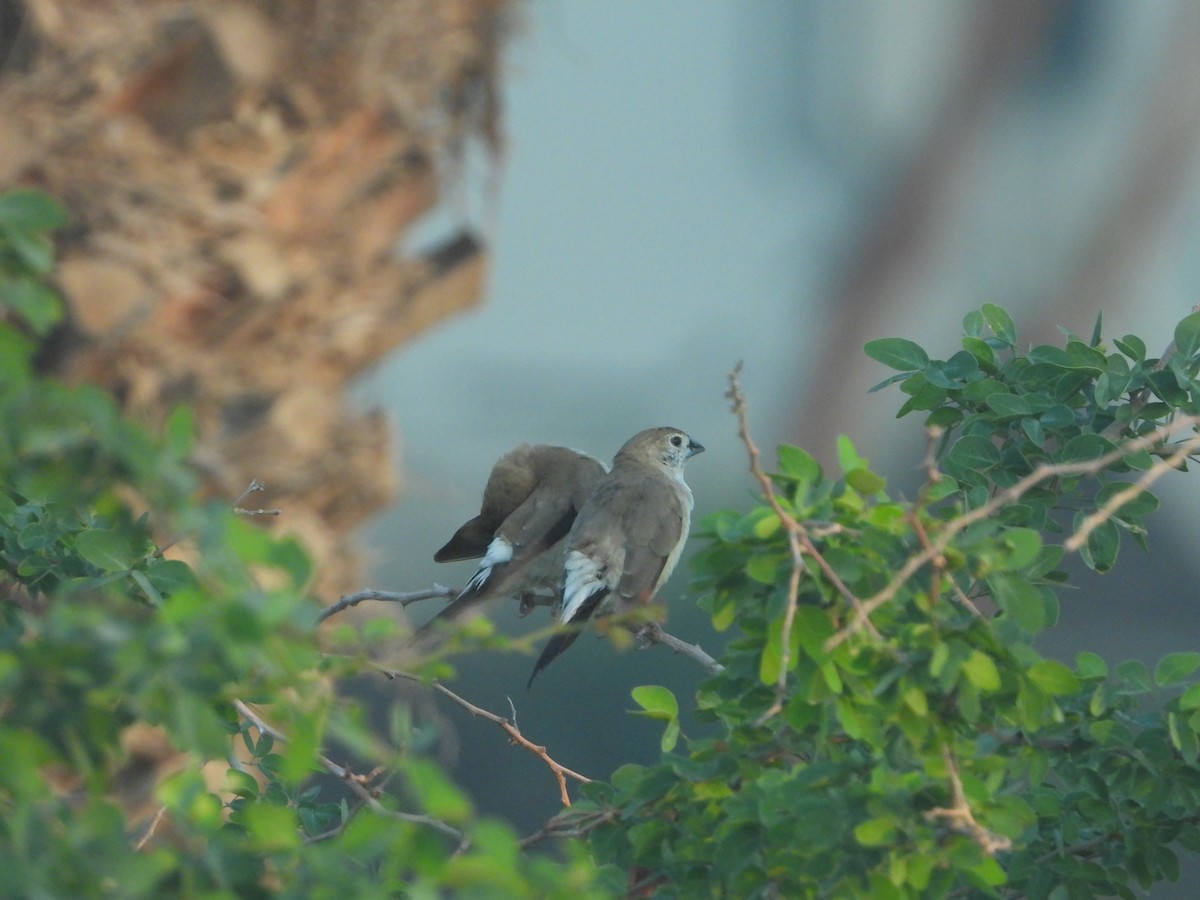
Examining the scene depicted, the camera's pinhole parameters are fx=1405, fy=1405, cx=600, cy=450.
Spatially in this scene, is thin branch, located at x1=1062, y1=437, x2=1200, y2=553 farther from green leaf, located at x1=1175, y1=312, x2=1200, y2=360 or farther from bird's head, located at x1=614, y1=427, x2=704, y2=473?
bird's head, located at x1=614, y1=427, x2=704, y2=473

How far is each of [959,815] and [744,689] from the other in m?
0.33

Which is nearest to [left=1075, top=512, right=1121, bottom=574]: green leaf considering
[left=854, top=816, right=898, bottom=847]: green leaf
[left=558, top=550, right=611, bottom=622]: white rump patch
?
[left=854, top=816, right=898, bottom=847]: green leaf

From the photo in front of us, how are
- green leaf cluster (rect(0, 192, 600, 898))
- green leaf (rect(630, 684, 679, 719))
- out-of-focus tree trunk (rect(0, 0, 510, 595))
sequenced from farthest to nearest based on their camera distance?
out-of-focus tree trunk (rect(0, 0, 510, 595)), green leaf (rect(630, 684, 679, 719)), green leaf cluster (rect(0, 192, 600, 898))

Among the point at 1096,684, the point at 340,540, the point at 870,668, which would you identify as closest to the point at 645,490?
the point at 1096,684

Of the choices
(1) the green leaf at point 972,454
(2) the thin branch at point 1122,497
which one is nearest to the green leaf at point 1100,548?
(1) the green leaf at point 972,454

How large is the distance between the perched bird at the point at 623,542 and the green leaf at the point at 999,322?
98 centimetres

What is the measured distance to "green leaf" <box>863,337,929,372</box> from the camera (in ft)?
7.01

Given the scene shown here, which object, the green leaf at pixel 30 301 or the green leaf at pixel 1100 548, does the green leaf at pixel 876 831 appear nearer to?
the green leaf at pixel 1100 548

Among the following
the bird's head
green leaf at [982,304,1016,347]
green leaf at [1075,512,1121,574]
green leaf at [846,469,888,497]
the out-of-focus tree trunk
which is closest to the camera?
green leaf at [846,469,888,497]

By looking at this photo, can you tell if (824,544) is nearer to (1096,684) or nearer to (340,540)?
(1096,684)

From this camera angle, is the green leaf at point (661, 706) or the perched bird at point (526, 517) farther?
the perched bird at point (526, 517)

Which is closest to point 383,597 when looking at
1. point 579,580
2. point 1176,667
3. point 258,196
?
point 579,580

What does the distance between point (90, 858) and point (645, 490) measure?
7.71 feet

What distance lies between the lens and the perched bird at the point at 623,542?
309 centimetres
